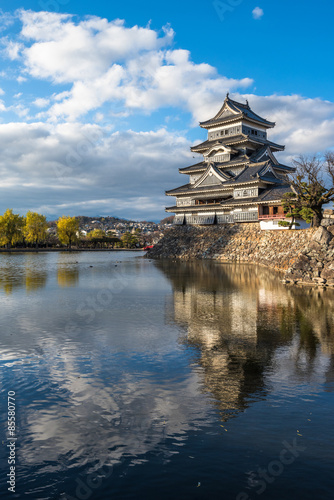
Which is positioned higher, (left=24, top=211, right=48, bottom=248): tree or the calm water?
→ (left=24, top=211, right=48, bottom=248): tree

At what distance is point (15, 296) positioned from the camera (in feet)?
67.8

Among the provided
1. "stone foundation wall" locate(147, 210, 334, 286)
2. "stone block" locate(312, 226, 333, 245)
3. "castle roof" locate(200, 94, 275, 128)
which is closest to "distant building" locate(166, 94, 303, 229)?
"castle roof" locate(200, 94, 275, 128)

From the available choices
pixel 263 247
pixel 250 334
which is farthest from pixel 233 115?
pixel 250 334

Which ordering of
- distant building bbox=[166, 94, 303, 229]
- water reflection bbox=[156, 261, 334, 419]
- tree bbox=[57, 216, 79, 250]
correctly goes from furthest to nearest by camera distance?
tree bbox=[57, 216, 79, 250]
distant building bbox=[166, 94, 303, 229]
water reflection bbox=[156, 261, 334, 419]

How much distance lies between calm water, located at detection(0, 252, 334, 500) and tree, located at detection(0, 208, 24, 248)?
239 feet

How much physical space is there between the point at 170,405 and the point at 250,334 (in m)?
6.10

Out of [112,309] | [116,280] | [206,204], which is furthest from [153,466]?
[206,204]

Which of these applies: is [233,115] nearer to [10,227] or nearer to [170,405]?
[10,227]

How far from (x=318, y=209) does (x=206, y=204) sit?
80.2ft

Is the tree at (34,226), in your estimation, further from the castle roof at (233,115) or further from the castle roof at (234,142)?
the castle roof at (233,115)

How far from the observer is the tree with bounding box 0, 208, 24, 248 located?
269 ft

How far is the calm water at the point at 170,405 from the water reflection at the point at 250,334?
0.06 metres

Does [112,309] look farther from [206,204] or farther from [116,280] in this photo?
[206,204]

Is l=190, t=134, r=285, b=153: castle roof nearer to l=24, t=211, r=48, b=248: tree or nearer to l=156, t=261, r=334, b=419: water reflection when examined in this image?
l=156, t=261, r=334, b=419: water reflection
